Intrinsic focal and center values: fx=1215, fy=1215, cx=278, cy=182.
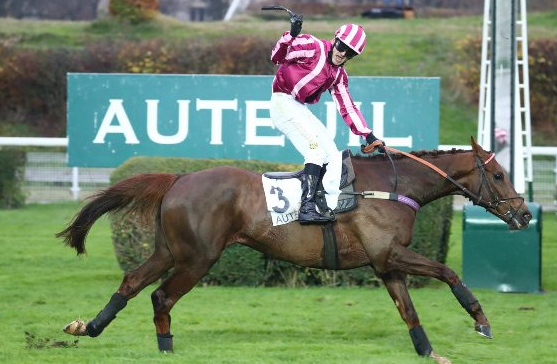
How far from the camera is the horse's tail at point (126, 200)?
24.6ft

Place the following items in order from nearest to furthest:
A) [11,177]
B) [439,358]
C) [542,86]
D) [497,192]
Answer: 1. [439,358]
2. [497,192]
3. [11,177]
4. [542,86]

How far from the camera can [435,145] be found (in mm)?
11078

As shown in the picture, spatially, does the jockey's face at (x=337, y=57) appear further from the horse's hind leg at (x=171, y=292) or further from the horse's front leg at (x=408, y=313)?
the horse's hind leg at (x=171, y=292)

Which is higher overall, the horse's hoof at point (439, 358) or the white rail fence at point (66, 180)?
the horse's hoof at point (439, 358)

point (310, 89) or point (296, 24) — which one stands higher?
point (296, 24)

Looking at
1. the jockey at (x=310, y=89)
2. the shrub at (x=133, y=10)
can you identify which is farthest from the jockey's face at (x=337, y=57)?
the shrub at (x=133, y=10)

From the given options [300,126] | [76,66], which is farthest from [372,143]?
[76,66]

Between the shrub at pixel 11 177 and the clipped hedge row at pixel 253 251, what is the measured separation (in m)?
6.51

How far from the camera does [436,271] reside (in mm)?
7266

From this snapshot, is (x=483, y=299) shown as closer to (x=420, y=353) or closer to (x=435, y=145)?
(x=435, y=145)

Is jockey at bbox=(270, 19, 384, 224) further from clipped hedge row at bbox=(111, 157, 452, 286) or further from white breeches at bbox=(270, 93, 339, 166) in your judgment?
clipped hedge row at bbox=(111, 157, 452, 286)

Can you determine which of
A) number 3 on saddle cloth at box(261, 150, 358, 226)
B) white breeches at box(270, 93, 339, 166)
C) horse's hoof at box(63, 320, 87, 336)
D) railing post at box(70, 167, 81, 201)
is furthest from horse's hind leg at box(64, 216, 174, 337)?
railing post at box(70, 167, 81, 201)

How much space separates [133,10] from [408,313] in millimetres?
24658

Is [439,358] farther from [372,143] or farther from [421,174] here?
[372,143]
